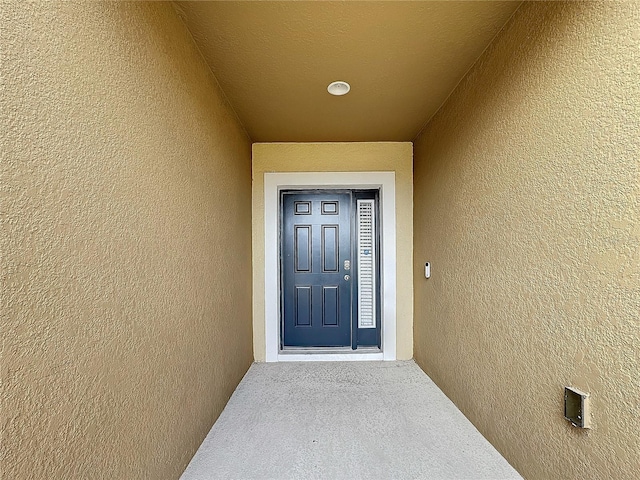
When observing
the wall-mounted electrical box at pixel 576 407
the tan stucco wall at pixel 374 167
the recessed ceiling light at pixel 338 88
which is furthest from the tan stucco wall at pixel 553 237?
the tan stucco wall at pixel 374 167

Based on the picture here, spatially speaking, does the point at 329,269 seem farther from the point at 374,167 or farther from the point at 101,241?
the point at 101,241

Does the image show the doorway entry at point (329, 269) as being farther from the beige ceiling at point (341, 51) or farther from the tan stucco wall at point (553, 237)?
the tan stucco wall at point (553, 237)

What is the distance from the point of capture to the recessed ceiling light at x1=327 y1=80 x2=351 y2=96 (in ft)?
7.20

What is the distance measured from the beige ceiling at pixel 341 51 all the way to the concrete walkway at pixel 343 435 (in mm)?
2105

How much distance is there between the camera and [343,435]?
6.42ft

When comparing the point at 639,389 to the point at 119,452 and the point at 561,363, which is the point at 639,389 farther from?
the point at 119,452

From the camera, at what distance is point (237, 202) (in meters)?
2.77

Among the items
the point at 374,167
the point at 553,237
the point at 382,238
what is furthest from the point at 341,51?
the point at 382,238

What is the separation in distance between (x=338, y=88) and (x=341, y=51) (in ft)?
1.36

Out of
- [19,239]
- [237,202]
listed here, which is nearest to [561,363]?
Result: [19,239]

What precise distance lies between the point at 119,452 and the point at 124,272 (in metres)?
0.58

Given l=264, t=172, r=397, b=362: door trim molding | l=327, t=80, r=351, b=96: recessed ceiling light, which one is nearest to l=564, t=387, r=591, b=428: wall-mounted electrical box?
l=327, t=80, r=351, b=96: recessed ceiling light

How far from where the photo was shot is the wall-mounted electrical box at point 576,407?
1189 mm

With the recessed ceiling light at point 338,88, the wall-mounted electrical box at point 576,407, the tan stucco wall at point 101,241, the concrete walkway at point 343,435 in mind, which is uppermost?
the recessed ceiling light at point 338,88
